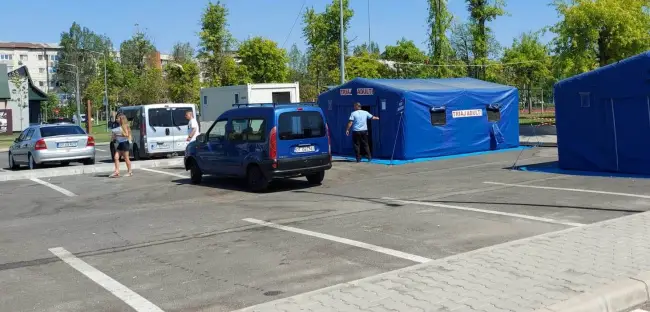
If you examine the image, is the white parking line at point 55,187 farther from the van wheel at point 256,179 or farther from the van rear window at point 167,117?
the van rear window at point 167,117

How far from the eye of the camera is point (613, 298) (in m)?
5.26

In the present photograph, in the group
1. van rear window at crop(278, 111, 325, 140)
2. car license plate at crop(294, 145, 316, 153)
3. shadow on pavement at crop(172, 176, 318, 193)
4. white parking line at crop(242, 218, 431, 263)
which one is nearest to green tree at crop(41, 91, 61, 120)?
shadow on pavement at crop(172, 176, 318, 193)

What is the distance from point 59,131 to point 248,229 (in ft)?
41.7

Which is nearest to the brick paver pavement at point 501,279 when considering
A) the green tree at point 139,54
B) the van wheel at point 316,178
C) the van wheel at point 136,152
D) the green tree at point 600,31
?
the van wheel at point 316,178

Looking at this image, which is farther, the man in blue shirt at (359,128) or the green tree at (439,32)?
the green tree at (439,32)

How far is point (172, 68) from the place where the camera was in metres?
52.8

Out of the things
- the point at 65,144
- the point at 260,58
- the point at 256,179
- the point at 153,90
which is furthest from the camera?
the point at 153,90

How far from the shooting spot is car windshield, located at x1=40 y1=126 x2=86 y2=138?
19255 mm

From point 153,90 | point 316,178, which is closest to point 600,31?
point 316,178

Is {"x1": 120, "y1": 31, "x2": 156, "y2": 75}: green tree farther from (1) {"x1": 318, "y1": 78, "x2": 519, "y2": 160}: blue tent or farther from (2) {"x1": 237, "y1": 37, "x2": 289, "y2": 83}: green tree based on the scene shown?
(1) {"x1": 318, "y1": 78, "x2": 519, "y2": 160}: blue tent

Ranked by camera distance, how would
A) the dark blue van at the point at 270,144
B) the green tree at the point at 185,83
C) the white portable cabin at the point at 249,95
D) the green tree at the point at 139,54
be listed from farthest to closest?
the green tree at the point at 139,54 < the green tree at the point at 185,83 < the white portable cabin at the point at 249,95 < the dark blue van at the point at 270,144

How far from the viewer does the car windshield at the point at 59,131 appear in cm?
1925

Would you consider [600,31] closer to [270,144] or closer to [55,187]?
[270,144]

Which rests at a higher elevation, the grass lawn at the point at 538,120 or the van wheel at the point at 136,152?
the grass lawn at the point at 538,120
